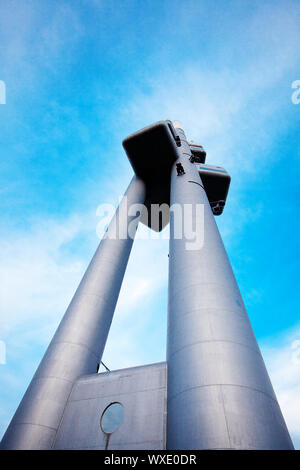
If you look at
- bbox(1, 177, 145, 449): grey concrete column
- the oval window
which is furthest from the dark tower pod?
the oval window

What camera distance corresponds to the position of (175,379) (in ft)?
22.5

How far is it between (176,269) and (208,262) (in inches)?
55.0

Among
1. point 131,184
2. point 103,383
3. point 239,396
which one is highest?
point 131,184

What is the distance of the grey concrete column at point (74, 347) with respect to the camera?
24.8ft

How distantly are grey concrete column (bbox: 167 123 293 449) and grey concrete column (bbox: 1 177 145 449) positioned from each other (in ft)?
11.8

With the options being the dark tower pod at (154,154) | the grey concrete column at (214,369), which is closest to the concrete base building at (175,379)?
the grey concrete column at (214,369)

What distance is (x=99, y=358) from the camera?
1071 cm

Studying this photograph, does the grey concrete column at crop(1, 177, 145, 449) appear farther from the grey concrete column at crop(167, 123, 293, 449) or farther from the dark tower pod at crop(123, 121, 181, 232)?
the dark tower pod at crop(123, 121, 181, 232)

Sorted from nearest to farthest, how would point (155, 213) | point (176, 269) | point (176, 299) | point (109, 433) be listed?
point (109, 433), point (176, 299), point (176, 269), point (155, 213)

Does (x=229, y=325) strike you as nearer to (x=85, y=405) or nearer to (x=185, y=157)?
(x=85, y=405)

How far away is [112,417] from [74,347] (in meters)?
3.10

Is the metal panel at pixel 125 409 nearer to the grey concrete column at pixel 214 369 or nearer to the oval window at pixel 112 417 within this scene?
the oval window at pixel 112 417

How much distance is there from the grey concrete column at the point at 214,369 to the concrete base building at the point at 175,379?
0.02 m
